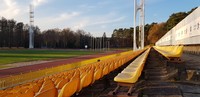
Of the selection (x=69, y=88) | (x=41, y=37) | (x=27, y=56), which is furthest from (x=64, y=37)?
(x=69, y=88)

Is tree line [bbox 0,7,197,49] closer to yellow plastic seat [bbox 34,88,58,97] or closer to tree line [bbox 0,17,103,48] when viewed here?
tree line [bbox 0,17,103,48]

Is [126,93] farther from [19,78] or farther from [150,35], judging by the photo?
[150,35]

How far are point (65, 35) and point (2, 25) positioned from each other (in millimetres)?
29958

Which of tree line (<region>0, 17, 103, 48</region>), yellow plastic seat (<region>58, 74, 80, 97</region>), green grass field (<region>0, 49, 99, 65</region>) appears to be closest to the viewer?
yellow plastic seat (<region>58, 74, 80, 97</region>)

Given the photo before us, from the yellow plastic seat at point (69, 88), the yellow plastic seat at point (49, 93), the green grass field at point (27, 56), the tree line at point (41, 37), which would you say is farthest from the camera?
the tree line at point (41, 37)

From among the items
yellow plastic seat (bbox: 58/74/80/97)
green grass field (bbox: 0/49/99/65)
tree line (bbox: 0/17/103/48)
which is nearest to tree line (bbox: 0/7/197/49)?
tree line (bbox: 0/17/103/48)

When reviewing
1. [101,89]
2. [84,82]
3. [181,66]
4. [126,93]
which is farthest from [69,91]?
[181,66]

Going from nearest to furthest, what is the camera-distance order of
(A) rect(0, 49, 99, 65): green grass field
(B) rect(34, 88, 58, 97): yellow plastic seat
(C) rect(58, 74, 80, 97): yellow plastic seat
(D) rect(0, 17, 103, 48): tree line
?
1. (B) rect(34, 88, 58, 97): yellow plastic seat
2. (C) rect(58, 74, 80, 97): yellow plastic seat
3. (A) rect(0, 49, 99, 65): green grass field
4. (D) rect(0, 17, 103, 48): tree line

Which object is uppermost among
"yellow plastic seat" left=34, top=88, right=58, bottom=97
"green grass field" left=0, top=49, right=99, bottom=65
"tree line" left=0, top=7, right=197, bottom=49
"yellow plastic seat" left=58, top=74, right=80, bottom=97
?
"tree line" left=0, top=7, right=197, bottom=49

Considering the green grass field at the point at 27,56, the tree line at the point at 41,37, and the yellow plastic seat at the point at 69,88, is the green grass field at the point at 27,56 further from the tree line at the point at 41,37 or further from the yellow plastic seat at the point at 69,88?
the tree line at the point at 41,37

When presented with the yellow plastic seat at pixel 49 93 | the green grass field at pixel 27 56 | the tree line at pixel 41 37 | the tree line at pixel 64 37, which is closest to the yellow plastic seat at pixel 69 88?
the yellow plastic seat at pixel 49 93

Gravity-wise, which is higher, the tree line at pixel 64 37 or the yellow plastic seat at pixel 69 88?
the tree line at pixel 64 37

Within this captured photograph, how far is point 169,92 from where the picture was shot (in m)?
7.83

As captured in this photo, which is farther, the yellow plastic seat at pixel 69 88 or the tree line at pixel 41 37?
the tree line at pixel 41 37
